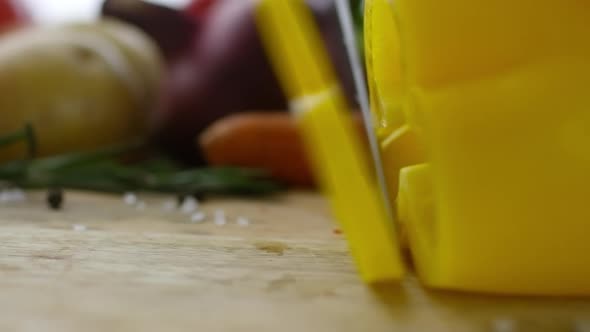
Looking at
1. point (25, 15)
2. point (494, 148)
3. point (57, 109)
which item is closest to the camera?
point (494, 148)

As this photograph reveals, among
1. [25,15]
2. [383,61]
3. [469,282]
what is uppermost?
[25,15]

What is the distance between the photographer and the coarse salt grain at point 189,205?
505 millimetres

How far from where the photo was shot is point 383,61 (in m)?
0.35

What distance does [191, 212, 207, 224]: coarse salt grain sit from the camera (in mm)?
456

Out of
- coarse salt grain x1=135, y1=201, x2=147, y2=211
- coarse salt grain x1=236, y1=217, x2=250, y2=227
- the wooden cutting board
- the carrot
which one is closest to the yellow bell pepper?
the wooden cutting board

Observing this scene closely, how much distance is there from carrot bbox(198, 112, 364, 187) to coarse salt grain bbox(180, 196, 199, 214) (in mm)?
141

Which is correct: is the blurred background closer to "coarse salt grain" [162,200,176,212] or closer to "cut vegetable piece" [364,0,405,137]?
"coarse salt grain" [162,200,176,212]

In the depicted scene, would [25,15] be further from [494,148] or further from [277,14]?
[494,148]

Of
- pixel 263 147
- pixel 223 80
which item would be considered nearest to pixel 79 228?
pixel 263 147

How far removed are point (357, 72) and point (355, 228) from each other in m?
0.11

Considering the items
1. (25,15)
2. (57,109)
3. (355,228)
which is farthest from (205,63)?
(355,228)

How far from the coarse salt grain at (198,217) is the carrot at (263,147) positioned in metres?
0.20

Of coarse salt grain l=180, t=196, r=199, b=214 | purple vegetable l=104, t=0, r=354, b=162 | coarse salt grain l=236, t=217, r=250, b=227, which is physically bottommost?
coarse salt grain l=236, t=217, r=250, b=227

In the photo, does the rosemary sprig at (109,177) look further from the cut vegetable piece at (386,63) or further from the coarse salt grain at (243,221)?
the cut vegetable piece at (386,63)
